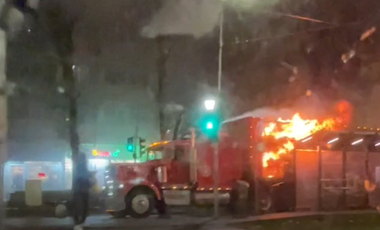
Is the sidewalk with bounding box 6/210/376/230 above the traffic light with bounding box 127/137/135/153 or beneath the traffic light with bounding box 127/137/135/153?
A: beneath

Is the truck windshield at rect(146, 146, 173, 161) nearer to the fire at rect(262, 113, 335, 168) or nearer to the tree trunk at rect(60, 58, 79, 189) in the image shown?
the fire at rect(262, 113, 335, 168)

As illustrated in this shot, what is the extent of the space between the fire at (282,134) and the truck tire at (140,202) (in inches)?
162

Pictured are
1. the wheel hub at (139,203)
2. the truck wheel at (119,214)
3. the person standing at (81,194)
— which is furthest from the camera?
the truck wheel at (119,214)

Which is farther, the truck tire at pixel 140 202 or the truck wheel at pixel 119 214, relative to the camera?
the truck wheel at pixel 119 214

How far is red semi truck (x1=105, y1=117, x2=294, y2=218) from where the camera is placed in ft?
69.3

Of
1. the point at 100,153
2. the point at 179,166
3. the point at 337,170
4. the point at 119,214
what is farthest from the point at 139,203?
the point at 100,153

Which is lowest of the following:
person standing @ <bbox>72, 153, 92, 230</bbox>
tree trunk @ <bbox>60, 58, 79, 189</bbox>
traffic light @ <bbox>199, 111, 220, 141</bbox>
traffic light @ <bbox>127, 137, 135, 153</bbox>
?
person standing @ <bbox>72, 153, 92, 230</bbox>

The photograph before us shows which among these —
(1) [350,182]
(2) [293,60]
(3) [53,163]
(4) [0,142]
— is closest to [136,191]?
(1) [350,182]

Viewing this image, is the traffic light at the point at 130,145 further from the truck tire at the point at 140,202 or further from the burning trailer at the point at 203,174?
the truck tire at the point at 140,202

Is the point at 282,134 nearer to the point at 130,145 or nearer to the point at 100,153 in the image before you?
the point at 130,145

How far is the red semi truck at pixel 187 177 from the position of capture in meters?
21.1

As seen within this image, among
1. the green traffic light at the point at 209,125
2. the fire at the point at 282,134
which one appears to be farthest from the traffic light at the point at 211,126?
the fire at the point at 282,134

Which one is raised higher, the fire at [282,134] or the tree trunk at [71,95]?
the tree trunk at [71,95]

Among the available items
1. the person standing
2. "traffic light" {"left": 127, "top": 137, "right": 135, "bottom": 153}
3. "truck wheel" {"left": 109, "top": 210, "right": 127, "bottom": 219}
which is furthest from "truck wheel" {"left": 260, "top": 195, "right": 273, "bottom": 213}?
"traffic light" {"left": 127, "top": 137, "right": 135, "bottom": 153}
